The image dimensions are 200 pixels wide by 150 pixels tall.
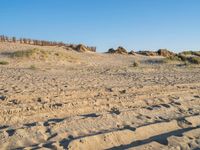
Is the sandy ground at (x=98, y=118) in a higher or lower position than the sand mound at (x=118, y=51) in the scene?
lower

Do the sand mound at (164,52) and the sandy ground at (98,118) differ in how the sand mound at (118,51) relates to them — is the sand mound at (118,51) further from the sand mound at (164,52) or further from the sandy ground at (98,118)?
the sandy ground at (98,118)

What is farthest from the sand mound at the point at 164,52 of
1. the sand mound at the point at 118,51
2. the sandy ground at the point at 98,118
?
the sandy ground at the point at 98,118

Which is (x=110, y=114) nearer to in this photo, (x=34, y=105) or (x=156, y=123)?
(x=156, y=123)

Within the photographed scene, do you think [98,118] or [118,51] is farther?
[118,51]

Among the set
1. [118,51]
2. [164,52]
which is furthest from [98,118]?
[164,52]

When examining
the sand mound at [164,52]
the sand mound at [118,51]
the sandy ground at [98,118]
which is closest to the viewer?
the sandy ground at [98,118]

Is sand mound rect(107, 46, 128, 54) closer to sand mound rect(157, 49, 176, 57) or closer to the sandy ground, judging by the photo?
sand mound rect(157, 49, 176, 57)

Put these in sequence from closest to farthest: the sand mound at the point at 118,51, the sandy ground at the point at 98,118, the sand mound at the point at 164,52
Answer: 1. the sandy ground at the point at 98,118
2. the sand mound at the point at 118,51
3. the sand mound at the point at 164,52

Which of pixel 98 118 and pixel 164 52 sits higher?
pixel 164 52

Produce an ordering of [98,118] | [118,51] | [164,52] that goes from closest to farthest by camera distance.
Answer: [98,118], [118,51], [164,52]

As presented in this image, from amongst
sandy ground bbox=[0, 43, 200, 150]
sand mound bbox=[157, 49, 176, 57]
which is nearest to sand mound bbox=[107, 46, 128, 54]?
sand mound bbox=[157, 49, 176, 57]

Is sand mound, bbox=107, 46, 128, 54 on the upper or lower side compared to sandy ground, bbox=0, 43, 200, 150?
upper

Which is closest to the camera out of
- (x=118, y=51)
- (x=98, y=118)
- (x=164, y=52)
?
(x=98, y=118)

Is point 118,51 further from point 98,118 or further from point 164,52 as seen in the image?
point 98,118
